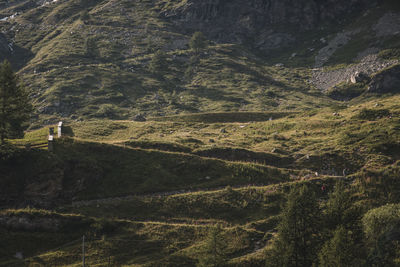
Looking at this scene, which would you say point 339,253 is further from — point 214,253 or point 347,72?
point 347,72

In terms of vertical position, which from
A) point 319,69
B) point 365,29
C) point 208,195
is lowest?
point 208,195

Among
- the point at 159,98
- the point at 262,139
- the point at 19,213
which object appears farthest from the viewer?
the point at 159,98

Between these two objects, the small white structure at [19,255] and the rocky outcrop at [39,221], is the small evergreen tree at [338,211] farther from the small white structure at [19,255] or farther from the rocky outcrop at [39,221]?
the small white structure at [19,255]

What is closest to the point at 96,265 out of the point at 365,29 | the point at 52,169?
the point at 52,169

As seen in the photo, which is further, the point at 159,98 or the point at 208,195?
the point at 159,98

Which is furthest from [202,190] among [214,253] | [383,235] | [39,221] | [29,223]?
[383,235]

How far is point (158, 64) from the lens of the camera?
157 meters

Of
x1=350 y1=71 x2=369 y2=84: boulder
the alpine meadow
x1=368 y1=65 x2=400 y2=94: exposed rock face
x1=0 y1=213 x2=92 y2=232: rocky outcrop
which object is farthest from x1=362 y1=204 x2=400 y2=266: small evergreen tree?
x1=350 y1=71 x2=369 y2=84: boulder

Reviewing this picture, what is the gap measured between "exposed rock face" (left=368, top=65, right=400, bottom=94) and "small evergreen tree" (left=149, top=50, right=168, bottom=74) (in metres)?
91.1

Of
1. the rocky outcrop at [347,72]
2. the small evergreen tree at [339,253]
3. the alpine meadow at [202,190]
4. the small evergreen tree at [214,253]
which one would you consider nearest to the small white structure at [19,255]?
the alpine meadow at [202,190]

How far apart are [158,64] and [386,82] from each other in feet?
321

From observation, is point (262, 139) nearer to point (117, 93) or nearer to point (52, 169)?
point (52, 169)

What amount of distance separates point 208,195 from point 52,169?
23.9 meters

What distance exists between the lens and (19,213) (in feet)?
140
